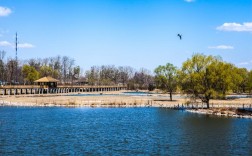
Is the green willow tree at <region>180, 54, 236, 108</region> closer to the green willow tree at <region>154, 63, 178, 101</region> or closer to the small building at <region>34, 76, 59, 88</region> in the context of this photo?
the green willow tree at <region>154, 63, 178, 101</region>

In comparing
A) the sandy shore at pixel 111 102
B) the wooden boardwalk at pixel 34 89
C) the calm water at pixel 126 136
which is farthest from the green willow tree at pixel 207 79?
the wooden boardwalk at pixel 34 89

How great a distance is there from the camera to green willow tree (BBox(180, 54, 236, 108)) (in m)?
75.3

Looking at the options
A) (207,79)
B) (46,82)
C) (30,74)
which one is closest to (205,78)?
(207,79)

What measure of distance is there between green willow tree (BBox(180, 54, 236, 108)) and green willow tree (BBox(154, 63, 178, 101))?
29.4 m

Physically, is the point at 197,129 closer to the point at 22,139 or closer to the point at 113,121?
the point at 113,121

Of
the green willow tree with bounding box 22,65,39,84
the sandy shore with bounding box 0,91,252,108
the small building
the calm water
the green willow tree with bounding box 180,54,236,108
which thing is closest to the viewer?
the calm water

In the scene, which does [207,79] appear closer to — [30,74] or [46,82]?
[46,82]

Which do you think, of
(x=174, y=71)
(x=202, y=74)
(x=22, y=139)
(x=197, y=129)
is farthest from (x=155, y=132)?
(x=174, y=71)

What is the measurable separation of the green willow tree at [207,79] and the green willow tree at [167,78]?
96.5ft

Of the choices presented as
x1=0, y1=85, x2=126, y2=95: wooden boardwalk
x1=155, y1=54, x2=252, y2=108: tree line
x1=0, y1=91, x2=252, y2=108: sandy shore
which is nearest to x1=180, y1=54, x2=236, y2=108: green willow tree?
x1=155, y1=54, x2=252, y2=108: tree line

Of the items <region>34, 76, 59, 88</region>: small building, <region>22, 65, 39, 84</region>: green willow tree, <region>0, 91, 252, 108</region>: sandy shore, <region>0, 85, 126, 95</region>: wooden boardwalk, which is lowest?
<region>0, 91, 252, 108</region>: sandy shore

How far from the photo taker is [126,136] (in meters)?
44.8

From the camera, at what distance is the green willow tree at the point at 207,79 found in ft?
247

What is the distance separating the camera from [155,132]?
48.4 m
